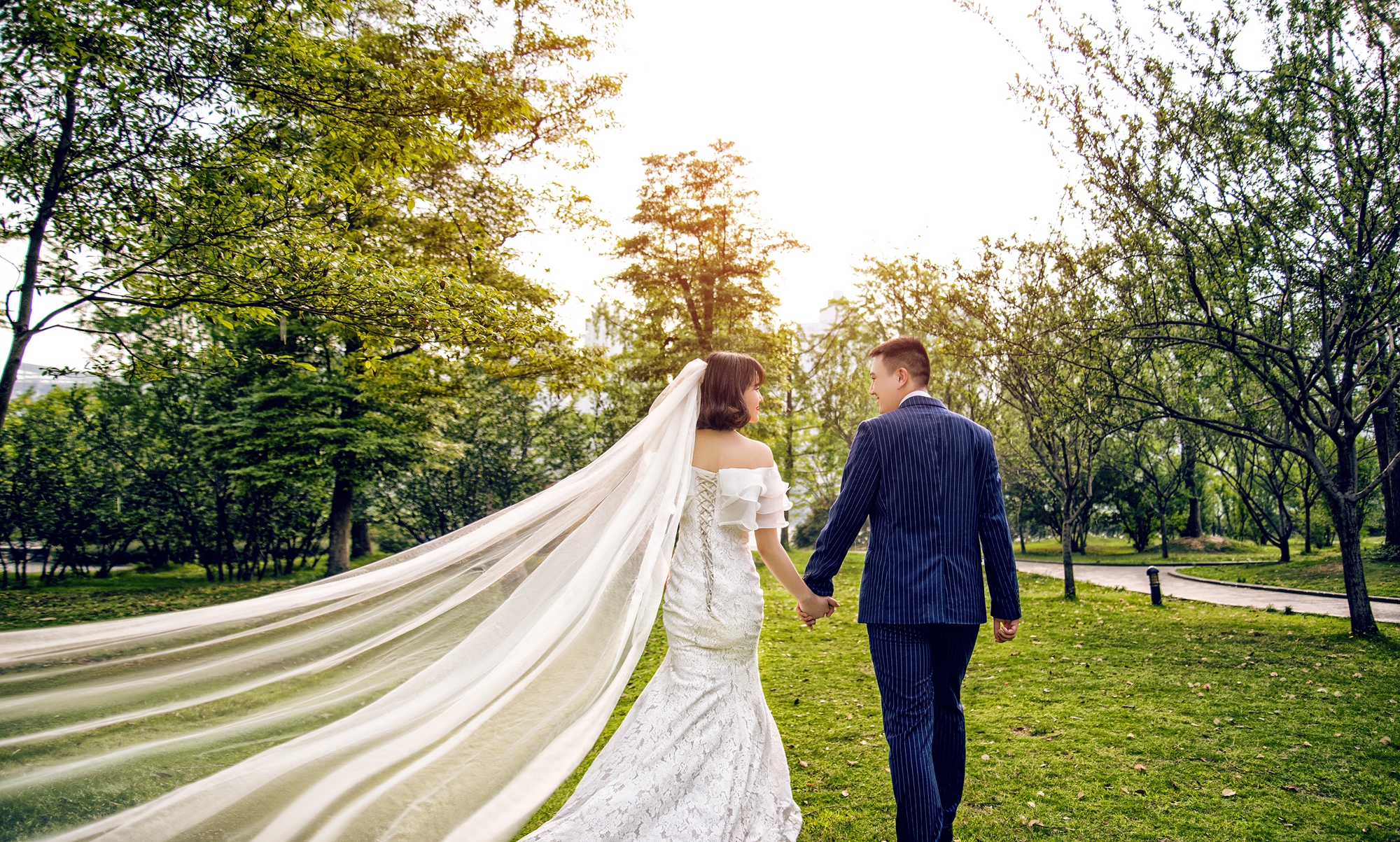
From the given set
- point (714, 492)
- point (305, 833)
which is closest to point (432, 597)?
point (305, 833)

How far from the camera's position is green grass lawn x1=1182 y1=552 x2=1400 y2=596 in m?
14.4

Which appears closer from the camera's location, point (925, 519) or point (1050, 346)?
point (925, 519)

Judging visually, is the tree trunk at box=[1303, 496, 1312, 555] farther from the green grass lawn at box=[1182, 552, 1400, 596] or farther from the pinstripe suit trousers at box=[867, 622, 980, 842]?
the pinstripe suit trousers at box=[867, 622, 980, 842]

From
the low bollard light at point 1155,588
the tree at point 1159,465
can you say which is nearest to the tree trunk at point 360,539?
the low bollard light at point 1155,588

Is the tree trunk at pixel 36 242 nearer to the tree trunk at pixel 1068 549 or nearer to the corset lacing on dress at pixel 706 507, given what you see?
the corset lacing on dress at pixel 706 507

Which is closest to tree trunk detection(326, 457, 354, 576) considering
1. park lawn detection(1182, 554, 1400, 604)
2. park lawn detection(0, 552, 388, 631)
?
park lawn detection(0, 552, 388, 631)

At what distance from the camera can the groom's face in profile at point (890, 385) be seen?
3.47 metres

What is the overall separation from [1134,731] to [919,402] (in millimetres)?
3984

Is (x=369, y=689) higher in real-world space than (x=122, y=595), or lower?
higher

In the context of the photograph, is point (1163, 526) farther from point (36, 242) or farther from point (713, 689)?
point (36, 242)

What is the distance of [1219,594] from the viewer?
1545cm

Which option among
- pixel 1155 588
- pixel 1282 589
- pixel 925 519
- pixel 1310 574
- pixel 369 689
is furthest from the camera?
pixel 1310 574

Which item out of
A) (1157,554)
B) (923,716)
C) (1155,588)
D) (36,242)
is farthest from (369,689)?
(1157,554)

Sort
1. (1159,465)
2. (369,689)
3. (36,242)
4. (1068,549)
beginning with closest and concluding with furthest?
(369,689), (36,242), (1068,549), (1159,465)
